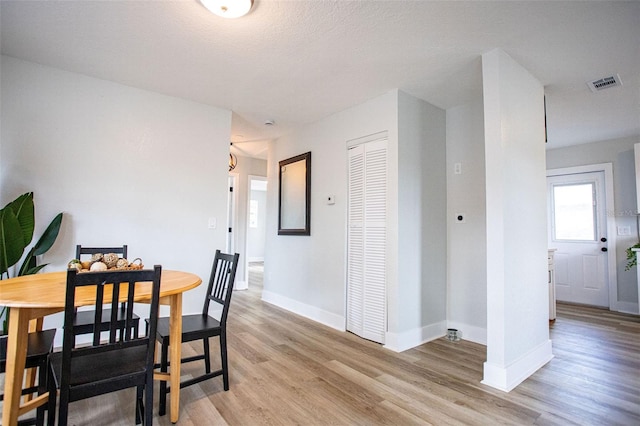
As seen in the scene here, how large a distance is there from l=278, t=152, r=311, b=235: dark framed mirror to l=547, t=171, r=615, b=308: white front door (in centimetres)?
422

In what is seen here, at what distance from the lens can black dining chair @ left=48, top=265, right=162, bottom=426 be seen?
51.3 inches

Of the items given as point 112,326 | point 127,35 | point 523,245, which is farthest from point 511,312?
point 127,35

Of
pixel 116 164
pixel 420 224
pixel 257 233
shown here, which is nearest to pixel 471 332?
pixel 420 224

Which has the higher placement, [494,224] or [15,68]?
[15,68]

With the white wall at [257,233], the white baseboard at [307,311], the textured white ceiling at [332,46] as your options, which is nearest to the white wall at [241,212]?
the white baseboard at [307,311]

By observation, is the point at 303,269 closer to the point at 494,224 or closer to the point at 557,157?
the point at 494,224

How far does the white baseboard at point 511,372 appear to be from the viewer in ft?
7.31

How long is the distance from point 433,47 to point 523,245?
5.65 ft

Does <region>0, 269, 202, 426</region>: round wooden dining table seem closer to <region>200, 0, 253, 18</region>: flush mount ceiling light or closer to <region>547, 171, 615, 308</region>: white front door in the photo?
<region>200, 0, 253, 18</region>: flush mount ceiling light

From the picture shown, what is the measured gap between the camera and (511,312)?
92.2 inches

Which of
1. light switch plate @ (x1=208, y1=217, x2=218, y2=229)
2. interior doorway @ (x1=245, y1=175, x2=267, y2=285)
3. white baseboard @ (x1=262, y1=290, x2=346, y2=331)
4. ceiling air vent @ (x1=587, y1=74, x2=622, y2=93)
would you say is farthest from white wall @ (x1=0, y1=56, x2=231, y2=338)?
interior doorway @ (x1=245, y1=175, x2=267, y2=285)

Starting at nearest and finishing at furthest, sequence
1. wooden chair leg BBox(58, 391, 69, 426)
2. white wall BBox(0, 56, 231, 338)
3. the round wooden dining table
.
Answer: wooden chair leg BBox(58, 391, 69, 426), the round wooden dining table, white wall BBox(0, 56, 231, 338)

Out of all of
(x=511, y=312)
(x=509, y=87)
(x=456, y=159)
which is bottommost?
(x=511, y=312)

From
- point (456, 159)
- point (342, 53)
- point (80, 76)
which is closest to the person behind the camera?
point (342, 53)
